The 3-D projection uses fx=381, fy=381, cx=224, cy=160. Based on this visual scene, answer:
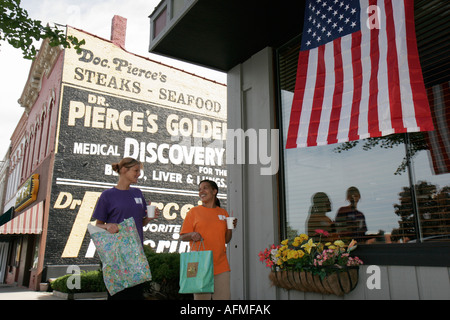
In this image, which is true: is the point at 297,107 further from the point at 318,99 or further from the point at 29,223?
the point at 29,223

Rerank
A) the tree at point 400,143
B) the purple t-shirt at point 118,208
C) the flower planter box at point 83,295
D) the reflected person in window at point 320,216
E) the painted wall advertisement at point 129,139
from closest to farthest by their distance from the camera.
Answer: the purple t-shirt at point 118,208 < the tree at point 400,143 < the reflected person in window at point 320,216 < the flower planter box at point 83,295 < the painted wall advertisement at point 129,139

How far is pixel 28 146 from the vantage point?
2184 cm

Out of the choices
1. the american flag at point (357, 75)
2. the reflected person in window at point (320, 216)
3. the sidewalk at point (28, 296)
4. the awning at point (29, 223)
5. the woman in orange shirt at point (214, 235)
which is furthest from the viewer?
the awning at point (29, 223)

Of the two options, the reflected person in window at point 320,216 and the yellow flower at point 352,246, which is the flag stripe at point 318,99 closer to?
the reflected person in window at point 320,216

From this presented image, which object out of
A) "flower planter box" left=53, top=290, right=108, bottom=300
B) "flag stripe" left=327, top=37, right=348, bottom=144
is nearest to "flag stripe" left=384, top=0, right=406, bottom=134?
Result: "flag stripe" left=327, top=37, right=348, bottom=144

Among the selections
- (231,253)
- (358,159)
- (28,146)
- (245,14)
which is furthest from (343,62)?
(28,146)

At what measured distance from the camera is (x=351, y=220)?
466 cm

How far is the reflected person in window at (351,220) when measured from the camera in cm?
452

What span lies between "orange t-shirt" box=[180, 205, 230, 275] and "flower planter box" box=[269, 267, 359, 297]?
2.96ft

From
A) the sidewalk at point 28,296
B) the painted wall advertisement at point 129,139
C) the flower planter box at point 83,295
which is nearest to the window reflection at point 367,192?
the flower planter box at point 83,295

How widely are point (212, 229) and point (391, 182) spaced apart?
6.88 ft

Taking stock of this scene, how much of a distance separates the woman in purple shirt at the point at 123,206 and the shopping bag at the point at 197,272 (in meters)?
0.54

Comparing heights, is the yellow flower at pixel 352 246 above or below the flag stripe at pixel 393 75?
below

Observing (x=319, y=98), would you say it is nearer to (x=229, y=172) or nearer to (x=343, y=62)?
(x=343, y=62)
